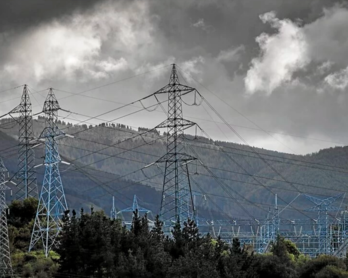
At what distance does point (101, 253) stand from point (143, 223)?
416 inches

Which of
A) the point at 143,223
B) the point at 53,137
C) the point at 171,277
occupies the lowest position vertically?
the point at 171,277

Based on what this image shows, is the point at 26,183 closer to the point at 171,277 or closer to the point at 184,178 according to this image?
the point at 184,178

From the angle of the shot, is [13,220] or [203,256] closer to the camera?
[203,256]

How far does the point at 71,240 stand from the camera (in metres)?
79.8

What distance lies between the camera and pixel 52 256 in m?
90.8

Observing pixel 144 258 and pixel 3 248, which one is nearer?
pixel 3 248

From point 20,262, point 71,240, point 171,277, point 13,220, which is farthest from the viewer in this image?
point 13,220

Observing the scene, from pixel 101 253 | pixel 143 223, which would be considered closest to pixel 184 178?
pixel 143 223

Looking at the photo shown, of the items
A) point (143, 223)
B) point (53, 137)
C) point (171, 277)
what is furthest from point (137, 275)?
point (53, 137)

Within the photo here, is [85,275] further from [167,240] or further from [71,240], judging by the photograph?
[167,240]

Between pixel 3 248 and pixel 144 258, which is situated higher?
pixel 3 248

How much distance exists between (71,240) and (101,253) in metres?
3.12

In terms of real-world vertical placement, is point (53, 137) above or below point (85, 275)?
above

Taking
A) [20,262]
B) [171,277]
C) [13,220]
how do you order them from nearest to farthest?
[171,277] < [20,262] < [13,220]
